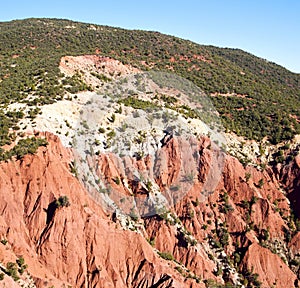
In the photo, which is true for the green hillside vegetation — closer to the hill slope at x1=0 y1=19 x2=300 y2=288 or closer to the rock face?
the hill slope at x1=0 y1=19 x2=300 y2=288

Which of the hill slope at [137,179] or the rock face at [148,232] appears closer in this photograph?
the rock face at [148,232]

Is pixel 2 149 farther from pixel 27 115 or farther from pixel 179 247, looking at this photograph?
pixel 179 247

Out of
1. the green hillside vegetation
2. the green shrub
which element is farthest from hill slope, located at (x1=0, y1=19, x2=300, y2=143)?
the green shrub

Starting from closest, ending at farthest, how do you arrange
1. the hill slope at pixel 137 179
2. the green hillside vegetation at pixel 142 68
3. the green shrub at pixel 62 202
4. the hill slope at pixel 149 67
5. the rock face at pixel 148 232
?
1. the rock face at pixel 148 232
2. the hill slope at pixel 137 179
3. the green shrub at pixel 62 202
4. the green hillside vegetation at pixel 142 68
5. the hill slope at pixel 149 67

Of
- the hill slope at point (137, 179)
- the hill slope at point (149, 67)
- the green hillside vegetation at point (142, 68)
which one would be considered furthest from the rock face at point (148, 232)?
the hill slope at point (149, 67)

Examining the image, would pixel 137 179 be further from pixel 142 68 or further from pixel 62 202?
pixel 142 68

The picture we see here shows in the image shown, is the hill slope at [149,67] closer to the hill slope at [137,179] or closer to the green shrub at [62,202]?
the hill slope at [137,179]

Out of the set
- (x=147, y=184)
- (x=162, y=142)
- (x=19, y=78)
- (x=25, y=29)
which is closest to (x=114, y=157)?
(x=147, y=184)

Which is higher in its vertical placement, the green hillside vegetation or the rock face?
the green hillside vegetation
